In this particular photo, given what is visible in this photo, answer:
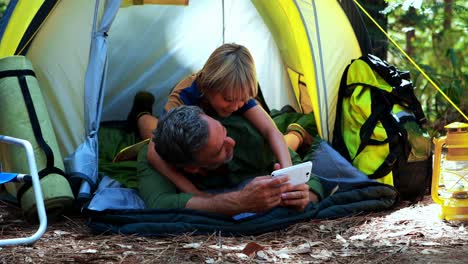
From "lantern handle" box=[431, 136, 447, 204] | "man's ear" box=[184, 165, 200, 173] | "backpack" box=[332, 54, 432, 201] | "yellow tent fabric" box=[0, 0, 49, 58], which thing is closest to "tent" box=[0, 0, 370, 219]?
"yellow tent fabric" box=[0, 0, 49, 58]

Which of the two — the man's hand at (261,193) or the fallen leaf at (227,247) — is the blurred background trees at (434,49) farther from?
the fallen leaf at (227,247)

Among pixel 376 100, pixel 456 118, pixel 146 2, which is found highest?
pixel 146 2

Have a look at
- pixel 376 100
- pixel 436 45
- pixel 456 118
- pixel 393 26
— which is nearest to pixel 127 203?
pixel 376 100

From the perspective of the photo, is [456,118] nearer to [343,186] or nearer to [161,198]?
[343,186]

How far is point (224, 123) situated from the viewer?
11.5ft

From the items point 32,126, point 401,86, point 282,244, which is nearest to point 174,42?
point 32,126

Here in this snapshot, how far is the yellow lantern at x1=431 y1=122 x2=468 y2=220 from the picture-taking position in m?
3.37

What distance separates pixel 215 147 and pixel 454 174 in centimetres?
115

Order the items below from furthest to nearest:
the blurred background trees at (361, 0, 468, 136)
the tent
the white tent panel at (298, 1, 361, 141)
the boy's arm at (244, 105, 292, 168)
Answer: the blurred background trees at (361, 0, 468, 136) < the white tent panel at (298, 1, 361, 141) < the tent < the boy's arm at (244, 105, 292, 168)

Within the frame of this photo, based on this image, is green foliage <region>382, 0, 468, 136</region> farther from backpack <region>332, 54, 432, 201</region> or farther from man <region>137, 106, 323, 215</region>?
man <region>137, 106, 323, 215</region>

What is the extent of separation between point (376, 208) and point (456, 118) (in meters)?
2.42

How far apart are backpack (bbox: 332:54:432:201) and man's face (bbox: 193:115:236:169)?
920mm

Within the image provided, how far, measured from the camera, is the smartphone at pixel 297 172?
3154mm

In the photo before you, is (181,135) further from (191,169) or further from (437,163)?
(437,163)
